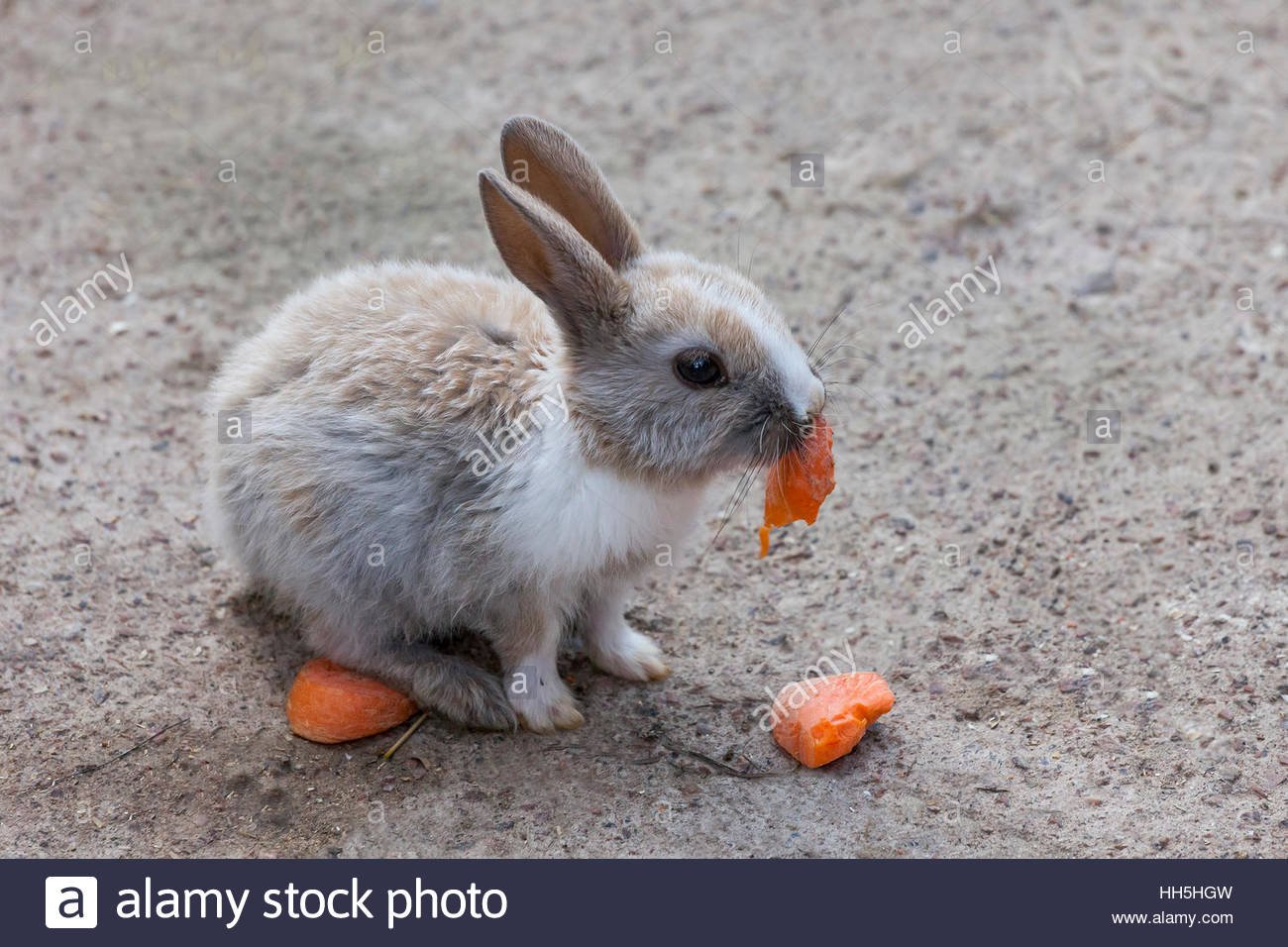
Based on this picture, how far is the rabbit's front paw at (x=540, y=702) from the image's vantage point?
16.4 ft

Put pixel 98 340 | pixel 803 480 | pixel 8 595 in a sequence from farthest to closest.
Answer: pixel 98 340, pixel 8 595, pixel 803 480

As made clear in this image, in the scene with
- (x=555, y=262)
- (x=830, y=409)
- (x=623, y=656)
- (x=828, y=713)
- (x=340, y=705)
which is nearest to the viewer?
(x=555, y=262)

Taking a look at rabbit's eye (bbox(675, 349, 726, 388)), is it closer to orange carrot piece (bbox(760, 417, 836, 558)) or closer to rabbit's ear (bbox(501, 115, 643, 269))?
orange carrot piece (bbox(760, 417, 836, 558))

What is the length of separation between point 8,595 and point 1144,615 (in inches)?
171

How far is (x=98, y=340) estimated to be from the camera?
22.8 ft

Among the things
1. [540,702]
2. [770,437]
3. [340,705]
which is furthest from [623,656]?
[770,437]

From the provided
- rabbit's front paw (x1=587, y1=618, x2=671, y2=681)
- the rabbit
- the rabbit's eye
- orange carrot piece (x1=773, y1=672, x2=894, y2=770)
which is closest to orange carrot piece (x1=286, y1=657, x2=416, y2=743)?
the rabbit

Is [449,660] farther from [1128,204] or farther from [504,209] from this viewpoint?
[1128,204]

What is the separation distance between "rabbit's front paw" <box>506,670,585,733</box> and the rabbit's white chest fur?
487 millimetres

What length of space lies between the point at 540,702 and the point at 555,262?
1.59m

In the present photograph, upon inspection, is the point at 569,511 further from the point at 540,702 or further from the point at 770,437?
the point at 540,702

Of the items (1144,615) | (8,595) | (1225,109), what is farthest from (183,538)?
(1225,109)

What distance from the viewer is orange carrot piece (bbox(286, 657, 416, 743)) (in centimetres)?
497

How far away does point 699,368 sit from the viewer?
4.56 metres
